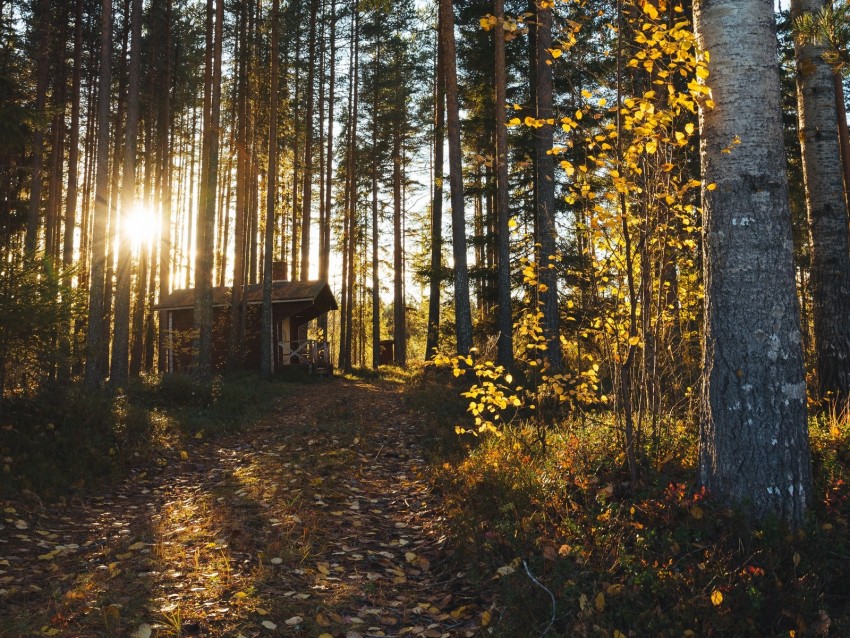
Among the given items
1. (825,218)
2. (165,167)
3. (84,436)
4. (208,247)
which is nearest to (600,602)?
(825,218)

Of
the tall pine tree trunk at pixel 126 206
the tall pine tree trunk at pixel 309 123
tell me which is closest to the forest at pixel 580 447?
the tall pine tree trunk at pixel 126 206

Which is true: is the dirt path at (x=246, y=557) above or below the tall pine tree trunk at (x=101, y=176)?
below

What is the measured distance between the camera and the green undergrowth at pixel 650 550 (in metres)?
3.12

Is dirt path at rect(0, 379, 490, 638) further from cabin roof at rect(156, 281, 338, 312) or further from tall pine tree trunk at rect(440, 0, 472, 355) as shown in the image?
cabin roof at rect(156, 281, 338, 312)

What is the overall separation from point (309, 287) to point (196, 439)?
531 inches

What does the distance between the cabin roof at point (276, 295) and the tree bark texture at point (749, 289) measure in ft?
62.2

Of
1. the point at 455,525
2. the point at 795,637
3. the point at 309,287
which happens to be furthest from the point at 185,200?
the point at 795,637

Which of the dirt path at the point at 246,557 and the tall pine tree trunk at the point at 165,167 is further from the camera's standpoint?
the tall pine tree trunk at the point at 165,167

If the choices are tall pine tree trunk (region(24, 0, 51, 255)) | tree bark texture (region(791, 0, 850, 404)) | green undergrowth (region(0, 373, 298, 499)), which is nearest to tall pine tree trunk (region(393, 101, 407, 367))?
tall pine tree trunk (region(24, 0, 51, 255))

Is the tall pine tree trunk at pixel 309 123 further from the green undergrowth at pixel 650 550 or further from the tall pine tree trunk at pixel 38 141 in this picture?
the green undergrowth at pixel 650 550

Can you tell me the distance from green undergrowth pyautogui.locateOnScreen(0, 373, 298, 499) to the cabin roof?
10810 mm

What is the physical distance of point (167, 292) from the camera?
24047 mm

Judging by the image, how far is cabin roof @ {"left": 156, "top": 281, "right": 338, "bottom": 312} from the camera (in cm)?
2208

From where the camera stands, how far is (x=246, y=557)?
15.1ft
